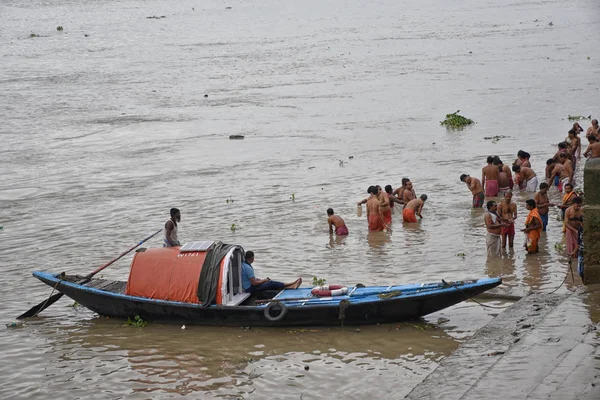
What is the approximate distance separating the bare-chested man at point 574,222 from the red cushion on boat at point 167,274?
6095 mm

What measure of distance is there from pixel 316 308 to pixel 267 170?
43.4 feet

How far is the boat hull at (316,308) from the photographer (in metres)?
12.7

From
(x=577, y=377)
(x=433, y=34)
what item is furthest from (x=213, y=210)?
(x=433, y=34)

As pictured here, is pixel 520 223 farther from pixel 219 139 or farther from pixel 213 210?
pixel 219 139

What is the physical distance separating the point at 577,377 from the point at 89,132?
2622cm

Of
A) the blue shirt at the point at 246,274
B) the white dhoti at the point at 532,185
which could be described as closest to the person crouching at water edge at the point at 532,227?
the white dhoti at the point at 532,185

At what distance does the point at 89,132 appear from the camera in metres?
32.8

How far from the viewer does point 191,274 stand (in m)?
13.7

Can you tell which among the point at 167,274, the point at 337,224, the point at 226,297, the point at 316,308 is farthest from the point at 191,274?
the point at 337,224

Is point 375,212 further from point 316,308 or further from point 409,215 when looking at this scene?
point 316,308

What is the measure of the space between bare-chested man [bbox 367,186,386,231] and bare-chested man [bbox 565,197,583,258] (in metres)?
4.81

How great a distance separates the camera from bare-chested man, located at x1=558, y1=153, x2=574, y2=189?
65.0 feet

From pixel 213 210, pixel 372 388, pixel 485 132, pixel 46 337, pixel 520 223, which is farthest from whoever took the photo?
pixel 485 132

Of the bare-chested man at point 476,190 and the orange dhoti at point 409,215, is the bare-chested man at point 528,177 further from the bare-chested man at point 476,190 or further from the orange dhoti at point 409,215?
the orange dhoti at point 409,215
